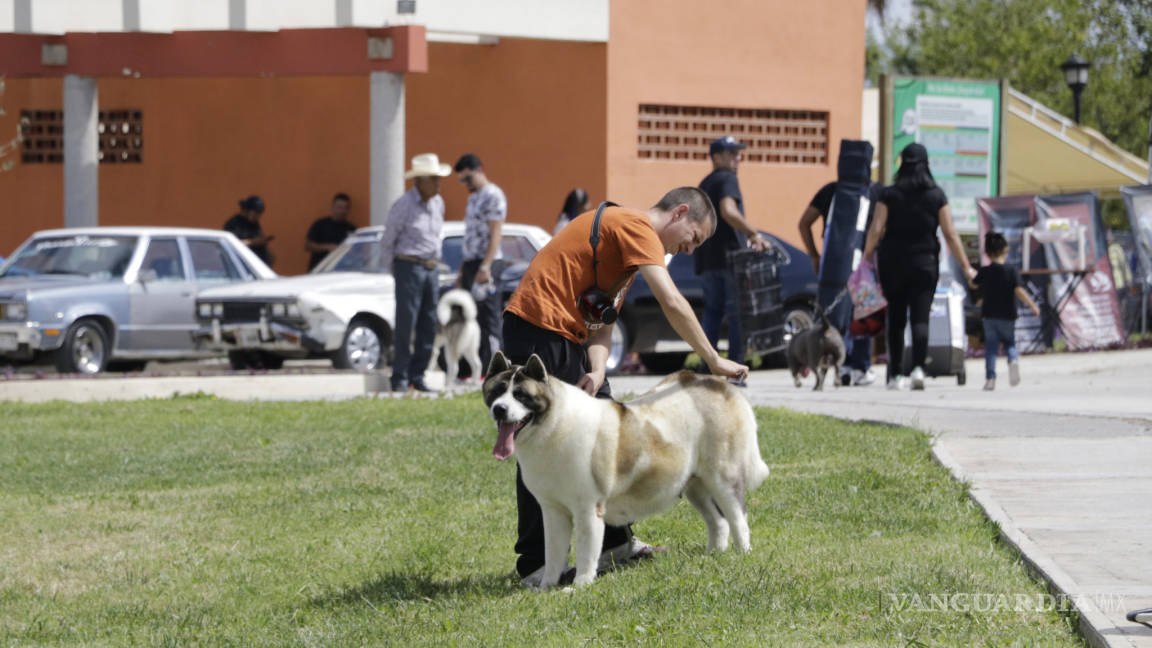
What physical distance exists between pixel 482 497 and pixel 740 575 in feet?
9.34

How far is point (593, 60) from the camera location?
2155 centimetres

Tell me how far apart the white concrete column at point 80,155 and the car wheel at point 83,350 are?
5.86 meters

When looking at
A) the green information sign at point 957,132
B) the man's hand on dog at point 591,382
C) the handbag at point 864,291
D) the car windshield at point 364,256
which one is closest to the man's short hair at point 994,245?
the handbag at point 864,291

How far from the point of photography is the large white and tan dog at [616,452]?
19.5ft

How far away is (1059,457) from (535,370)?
4482mm

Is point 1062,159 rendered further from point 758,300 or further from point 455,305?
point 455,305

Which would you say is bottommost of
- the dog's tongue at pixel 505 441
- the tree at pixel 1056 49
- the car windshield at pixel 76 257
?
the dog's tongue at pixel 505 441

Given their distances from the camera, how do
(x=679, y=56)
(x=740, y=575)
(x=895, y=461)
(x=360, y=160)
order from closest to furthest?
(x=740, y=575) < (x=895, y=461) < (x=679, y=56) < (x=360, y=160)

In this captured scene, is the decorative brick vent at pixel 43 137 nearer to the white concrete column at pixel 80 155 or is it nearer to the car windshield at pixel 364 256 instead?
the white concrete column at pixel 80 155

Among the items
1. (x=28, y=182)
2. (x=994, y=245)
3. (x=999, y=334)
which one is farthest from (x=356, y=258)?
(x=28, y=182)

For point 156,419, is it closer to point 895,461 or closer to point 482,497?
point 482,497

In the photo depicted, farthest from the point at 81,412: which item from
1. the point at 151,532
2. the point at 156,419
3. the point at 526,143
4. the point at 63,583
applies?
the point at 526,143

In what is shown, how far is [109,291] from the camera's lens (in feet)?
55.0

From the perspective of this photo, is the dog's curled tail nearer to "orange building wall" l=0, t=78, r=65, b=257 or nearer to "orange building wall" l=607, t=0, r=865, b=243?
"orange building wall" l=607, t=0, r=865, b=243
